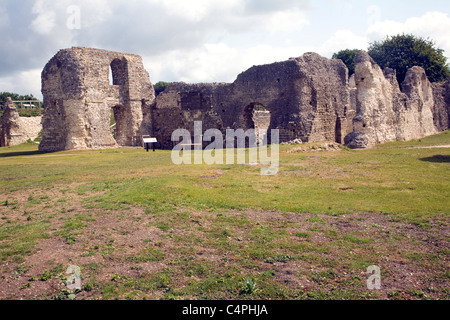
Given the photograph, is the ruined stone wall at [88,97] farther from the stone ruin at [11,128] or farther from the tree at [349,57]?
the tree at [349,57]

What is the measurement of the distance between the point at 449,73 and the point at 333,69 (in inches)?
1207

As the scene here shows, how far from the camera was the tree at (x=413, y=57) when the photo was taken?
46125mm

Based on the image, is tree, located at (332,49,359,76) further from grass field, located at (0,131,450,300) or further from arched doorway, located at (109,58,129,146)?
grass field, located at (0,131,450,300)

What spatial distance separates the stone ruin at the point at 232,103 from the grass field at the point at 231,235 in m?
11.0

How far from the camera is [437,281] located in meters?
4.87

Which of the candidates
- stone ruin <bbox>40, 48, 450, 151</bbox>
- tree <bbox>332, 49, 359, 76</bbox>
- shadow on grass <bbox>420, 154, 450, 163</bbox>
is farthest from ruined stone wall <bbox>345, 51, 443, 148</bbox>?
tree <bbox>332, 49, 359, 76</bbox>

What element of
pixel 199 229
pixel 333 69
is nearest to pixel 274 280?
pixel 199 229

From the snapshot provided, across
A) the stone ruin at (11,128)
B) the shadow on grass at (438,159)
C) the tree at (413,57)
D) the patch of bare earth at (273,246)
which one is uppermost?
the tree at (413,57)

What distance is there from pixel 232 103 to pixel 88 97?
32.6 feet

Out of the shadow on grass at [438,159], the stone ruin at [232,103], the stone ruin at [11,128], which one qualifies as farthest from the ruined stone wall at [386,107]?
the stone ruin at [11,128]

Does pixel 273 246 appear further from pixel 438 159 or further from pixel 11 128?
pixel 11 128

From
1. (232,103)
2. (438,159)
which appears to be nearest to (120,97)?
(232,103)

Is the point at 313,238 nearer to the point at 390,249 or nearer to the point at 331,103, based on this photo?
the point at 390,249

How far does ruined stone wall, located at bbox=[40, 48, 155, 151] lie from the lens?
82.7ft
